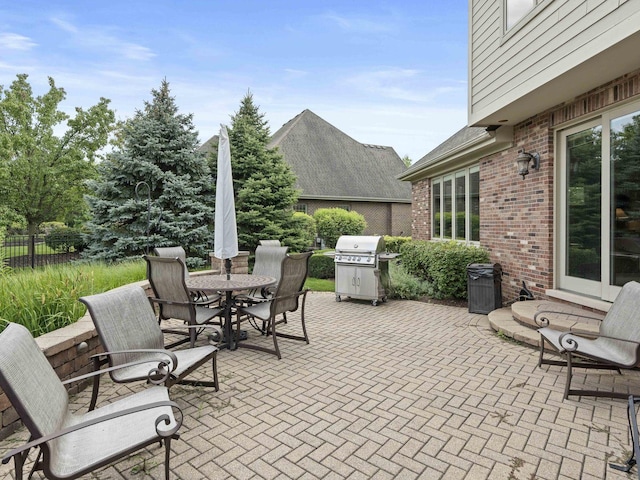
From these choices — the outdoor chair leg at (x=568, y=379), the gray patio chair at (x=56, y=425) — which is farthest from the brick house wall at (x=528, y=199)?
the gray patio chair at (x=56, y=425)

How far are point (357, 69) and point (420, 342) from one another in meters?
19.9

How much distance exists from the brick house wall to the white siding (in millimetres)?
445

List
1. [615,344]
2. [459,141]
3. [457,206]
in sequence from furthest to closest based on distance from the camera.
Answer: [459,141] < [457,206] < [615,344]

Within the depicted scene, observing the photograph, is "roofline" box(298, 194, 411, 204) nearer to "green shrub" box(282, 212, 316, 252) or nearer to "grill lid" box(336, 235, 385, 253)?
"green shrub" box(282, 212, 316, 252)

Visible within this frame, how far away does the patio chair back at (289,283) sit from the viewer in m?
4.42

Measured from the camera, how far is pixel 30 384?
1.81 m

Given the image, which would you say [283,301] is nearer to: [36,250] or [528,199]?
[528,199]

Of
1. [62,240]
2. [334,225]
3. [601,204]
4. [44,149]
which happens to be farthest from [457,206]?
[44,149]

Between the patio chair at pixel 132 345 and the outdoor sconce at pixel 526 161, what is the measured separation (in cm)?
550

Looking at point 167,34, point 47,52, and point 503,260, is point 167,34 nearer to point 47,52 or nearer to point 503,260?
point 47,52

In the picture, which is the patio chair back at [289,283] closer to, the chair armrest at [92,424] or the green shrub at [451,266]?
the chair armrest at [92,424]

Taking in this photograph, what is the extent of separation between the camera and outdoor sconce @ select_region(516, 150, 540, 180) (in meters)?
6.14

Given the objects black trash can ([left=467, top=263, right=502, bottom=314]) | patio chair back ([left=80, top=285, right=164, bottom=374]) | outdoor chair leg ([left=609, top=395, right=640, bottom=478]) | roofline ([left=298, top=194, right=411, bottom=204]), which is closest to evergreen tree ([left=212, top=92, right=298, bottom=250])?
roofline ([left=298, top=194, right=411, bottom=204])

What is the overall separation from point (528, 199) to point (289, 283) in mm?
4288
